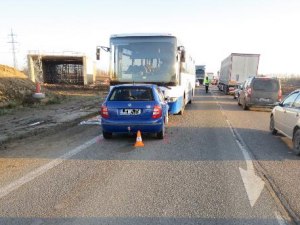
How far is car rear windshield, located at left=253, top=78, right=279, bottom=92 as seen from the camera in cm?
1448

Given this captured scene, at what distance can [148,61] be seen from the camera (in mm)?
10359

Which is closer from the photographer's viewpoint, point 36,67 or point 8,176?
point 8,176

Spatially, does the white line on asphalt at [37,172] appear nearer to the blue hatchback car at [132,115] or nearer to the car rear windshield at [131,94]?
the blue hatchback car at [132,115]

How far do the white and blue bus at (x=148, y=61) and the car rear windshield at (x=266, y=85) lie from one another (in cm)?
631

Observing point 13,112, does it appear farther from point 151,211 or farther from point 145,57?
point 151,211

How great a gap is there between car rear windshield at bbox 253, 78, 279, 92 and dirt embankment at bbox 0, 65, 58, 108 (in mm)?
13518

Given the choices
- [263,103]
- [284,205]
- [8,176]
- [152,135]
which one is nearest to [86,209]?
[8,176]

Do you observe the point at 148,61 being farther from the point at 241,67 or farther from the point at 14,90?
the point at 241,67

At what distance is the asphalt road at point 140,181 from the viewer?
11.3 ft

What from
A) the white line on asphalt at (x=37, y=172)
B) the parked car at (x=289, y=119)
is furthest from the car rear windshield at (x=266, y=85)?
the white line on asphalt at (x=37, y=172)

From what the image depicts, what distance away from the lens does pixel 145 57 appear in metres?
10.4

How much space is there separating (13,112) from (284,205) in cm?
1320

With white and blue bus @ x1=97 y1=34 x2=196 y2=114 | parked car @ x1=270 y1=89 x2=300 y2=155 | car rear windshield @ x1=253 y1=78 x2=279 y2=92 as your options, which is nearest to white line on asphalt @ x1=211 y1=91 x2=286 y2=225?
parked car @ x1=270 y1=89 x2=300 y2=155

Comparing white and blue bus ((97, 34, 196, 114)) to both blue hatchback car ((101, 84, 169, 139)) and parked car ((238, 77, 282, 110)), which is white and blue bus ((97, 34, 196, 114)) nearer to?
blue hatchback car ((101, 84, 169, 139))
